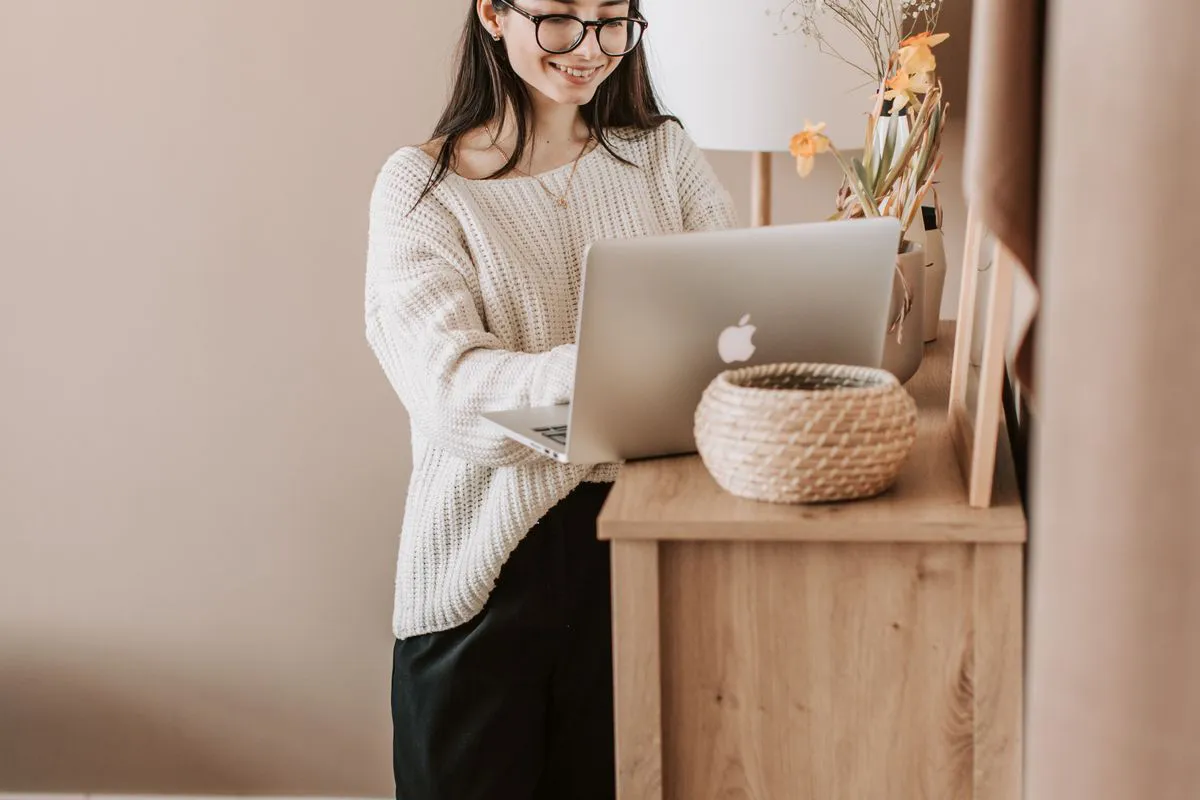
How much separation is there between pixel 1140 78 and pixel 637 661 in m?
0.53

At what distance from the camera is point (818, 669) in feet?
3.33

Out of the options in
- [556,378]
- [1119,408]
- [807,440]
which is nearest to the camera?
[1119,408]

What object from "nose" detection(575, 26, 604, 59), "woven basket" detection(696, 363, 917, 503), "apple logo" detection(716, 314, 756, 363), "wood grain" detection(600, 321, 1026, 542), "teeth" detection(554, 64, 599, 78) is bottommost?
"wood grain" detection(600, 321, 1026, 542)

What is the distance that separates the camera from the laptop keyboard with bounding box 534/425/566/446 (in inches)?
44.4

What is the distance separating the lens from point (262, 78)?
2139 millimetres

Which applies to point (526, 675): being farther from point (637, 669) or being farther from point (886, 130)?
point (886, 130)

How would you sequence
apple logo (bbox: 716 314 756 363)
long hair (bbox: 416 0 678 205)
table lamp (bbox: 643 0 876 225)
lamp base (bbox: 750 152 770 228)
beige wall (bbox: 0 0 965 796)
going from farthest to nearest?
1. beige wall (bbox: 0 0 965 796)
2. lamp base (bbox: 750 152 770 228)
3. table lamp (bbox: 643 0 876 225)
4. long hair (bbox: 416 0 678 205)
5. apple logo (bbox: 716 314 756 363)

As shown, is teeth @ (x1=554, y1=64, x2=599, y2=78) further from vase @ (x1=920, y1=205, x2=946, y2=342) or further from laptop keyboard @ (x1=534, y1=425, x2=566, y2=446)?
laptop keyboard @ (x1=534, y1=425, x2=566, y2=446)

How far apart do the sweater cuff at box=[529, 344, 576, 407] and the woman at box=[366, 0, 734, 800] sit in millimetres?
216

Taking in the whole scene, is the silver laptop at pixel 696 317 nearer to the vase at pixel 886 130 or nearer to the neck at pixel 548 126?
the vase at pixel 886 130

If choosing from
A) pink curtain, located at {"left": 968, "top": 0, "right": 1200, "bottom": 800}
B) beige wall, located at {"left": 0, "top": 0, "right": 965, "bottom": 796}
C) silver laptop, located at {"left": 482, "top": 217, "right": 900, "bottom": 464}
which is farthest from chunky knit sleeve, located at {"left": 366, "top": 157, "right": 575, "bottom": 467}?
beige wall, located at {"left": 0, "top": 0, "right": 965, "bottom": 796}

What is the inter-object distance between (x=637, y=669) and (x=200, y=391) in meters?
1.44

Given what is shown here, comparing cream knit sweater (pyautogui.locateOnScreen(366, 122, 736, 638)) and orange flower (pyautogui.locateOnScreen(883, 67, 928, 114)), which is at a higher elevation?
orange flower (pyautogui.locateOnScreen(883, 67, 928, 114))

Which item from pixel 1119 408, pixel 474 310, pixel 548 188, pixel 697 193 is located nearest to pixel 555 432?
pixel 474 310
